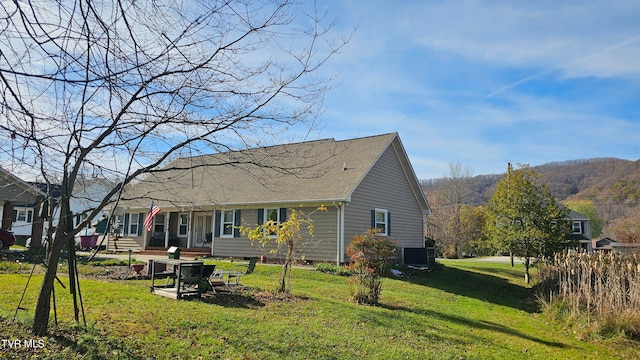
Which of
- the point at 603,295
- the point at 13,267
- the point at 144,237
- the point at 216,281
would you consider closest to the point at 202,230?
the point at 144,237

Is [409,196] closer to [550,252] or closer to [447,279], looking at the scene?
Result: [447,279]

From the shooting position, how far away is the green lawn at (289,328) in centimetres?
576

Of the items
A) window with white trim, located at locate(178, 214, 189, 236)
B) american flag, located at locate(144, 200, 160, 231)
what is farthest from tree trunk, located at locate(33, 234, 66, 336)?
window with white trim, located at locate(178, 214, 189, 236)

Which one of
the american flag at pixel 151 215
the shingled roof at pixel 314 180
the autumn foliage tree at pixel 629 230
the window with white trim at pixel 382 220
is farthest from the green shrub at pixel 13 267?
the autumn foliage tree at pixel 629 230

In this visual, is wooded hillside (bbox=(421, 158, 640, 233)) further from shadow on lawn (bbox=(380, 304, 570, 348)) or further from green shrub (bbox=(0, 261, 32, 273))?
green shrub (bbox=(0, 261, 32, 273))

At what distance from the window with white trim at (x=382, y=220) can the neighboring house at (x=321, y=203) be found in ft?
0.16

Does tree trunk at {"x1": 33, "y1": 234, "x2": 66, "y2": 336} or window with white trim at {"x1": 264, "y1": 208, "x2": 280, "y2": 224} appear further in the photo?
window with white trim at {"x1": 264, "y1": 208, "x2": 280, "y2": 224}

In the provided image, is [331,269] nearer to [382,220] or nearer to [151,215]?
[382,220]

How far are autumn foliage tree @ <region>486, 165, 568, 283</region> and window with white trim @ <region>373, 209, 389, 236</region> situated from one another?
4.79 metres

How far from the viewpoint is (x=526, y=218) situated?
18938mm

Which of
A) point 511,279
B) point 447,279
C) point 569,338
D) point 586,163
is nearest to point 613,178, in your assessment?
point 586,163

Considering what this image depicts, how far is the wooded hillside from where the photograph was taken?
62.8 meters

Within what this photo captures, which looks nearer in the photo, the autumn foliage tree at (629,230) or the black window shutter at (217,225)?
the black window shutter at (217,225)

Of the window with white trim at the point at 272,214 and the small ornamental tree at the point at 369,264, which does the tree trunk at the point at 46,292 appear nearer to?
the small ornamental tree at the point at 369,264
